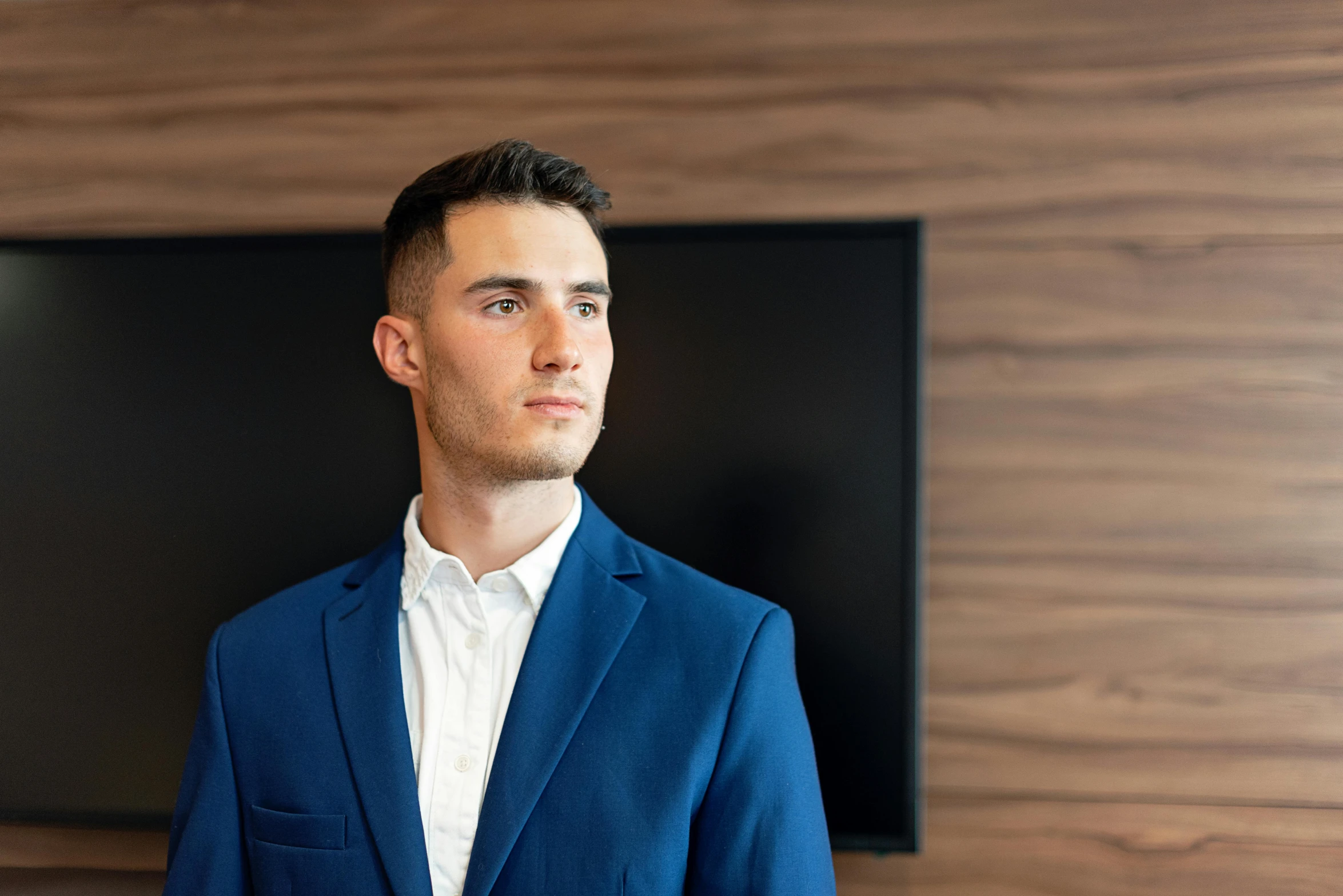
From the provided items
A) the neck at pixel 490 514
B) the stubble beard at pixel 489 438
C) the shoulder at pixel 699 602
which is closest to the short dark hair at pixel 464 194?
the stubble beard at pixel 489 438

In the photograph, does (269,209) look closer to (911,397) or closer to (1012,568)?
(911,397)

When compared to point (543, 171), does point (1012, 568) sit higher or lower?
lower

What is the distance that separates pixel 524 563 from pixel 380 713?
0.26 metres

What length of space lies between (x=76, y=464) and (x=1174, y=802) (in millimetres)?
1978

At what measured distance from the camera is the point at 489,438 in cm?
123

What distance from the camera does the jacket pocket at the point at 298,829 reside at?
1.20 meters

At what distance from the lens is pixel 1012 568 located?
5.45ft

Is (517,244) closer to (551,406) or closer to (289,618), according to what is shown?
(551,406)

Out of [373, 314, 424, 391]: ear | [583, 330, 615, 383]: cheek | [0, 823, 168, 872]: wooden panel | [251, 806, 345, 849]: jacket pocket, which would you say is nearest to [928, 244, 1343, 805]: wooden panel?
[583, 330, 615, 383]: cheek

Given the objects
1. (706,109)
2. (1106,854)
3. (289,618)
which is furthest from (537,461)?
(1106,854)

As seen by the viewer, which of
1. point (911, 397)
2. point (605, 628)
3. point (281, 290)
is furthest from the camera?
point (281, 290)

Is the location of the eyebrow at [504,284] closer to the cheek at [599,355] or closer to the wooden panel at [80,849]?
the cheek at [599,355]

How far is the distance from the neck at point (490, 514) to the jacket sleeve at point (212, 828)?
0.38 metres

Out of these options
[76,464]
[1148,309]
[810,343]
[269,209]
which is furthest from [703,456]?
[76,464]
